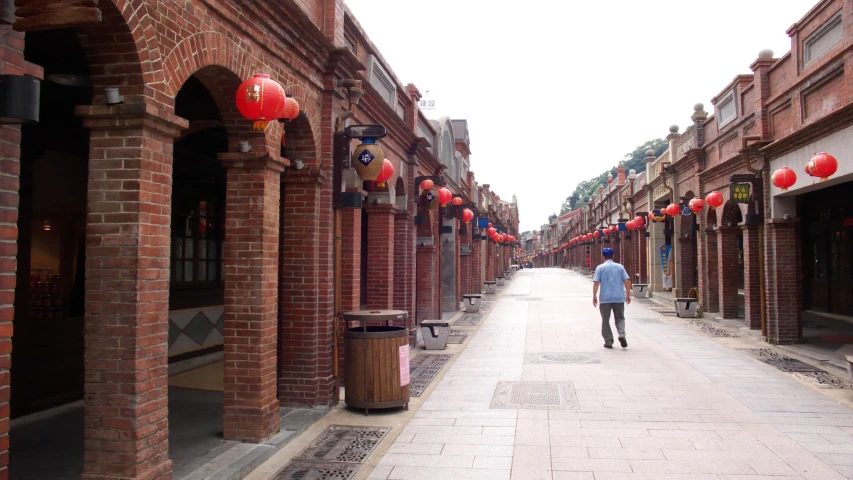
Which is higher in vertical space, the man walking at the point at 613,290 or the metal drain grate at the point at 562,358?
the man walking at the point at 613,290

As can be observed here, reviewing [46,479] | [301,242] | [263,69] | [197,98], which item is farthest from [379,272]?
[46,479]

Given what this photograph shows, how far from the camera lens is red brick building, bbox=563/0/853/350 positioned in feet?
33.4

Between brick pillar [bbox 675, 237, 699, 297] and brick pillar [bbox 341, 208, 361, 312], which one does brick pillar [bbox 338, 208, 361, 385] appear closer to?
brick pillar [bbox 341, 208, 361, 312]

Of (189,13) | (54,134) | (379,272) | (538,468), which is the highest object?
(189,13)

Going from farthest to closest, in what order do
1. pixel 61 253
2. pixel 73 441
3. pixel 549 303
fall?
pixel 549 303
pixel 61 253
pixel 73 441

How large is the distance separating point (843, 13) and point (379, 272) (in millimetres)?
8864

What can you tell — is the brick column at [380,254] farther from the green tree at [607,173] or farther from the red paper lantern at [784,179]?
the green tree at [607,173]

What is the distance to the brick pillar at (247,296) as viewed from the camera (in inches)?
221

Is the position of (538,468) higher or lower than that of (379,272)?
lower

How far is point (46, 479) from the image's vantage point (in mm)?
4598

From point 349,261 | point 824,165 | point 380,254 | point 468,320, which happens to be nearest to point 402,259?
point 380,254

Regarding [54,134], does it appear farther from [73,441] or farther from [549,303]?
[549,303]

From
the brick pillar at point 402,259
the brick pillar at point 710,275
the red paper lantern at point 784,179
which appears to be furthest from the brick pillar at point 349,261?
the brick pillar at point 710,275

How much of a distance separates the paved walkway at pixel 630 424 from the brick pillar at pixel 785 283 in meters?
1.47
